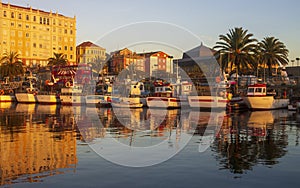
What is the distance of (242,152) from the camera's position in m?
19.3

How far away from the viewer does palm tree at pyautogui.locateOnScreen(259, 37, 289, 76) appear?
68.8 metres

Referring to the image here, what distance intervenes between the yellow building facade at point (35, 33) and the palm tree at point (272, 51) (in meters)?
84.4

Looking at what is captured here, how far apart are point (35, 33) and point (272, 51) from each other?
8941 cm

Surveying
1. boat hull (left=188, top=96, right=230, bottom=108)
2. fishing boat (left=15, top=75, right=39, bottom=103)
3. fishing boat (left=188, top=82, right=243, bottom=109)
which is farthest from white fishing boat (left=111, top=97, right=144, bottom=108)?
fishing boat (left=15, top=75, right=39, bottom=103)

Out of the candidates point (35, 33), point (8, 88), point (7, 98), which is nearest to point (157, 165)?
point (7, 98)

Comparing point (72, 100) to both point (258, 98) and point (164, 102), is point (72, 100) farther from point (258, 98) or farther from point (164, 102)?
point (258, 98)

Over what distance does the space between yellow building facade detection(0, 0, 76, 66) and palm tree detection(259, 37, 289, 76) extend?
84406mm

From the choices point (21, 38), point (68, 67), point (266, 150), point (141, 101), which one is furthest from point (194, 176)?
point (21, 38)

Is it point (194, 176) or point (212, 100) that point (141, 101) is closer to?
point (212, 100)

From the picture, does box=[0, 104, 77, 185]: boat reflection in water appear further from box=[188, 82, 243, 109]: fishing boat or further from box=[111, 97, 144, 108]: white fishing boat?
box=[111, 97, 144, 108]: white fishing boat

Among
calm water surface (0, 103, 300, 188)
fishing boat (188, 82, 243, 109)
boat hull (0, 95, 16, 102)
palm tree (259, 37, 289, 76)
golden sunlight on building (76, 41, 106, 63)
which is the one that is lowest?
calm water surface (0, 103, 300, 188)

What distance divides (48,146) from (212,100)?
34.7 metres

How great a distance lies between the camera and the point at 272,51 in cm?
6900

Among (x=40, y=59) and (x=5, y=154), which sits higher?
(x=40, y=59)
